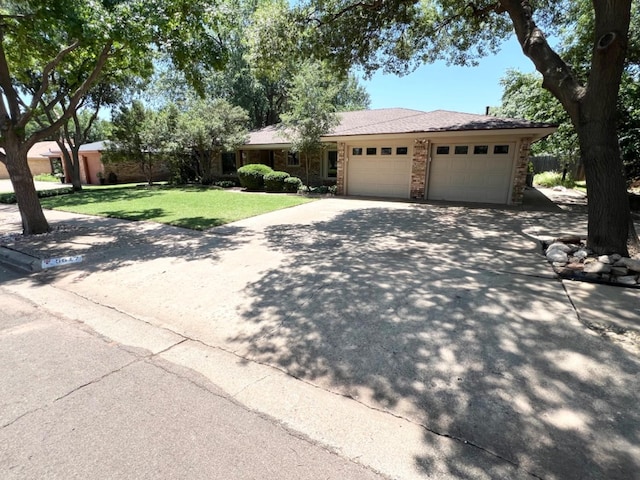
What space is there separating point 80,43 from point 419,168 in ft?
35.2

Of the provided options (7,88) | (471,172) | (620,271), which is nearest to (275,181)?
(471,172)

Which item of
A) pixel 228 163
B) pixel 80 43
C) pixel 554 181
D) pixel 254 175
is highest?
pixel 80 43

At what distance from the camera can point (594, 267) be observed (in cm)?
468

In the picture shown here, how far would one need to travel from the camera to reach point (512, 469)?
72.9 inches

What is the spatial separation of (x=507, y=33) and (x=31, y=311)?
13861 mm

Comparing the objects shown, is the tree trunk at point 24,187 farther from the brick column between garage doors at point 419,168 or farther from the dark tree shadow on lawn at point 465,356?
the brick column between garage doors at point 419,168

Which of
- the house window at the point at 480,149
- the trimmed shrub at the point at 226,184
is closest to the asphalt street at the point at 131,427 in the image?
the house window at the point at 480,149

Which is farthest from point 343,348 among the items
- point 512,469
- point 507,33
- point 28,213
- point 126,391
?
point 507,33

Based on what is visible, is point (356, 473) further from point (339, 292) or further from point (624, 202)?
point (624, 202)

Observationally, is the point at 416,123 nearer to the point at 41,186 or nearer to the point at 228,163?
the point at 228,163

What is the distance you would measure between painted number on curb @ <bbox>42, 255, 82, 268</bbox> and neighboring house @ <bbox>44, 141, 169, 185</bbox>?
1880 centimetres

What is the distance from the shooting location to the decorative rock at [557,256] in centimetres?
523

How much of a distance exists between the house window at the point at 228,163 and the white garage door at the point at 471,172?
1279 cm

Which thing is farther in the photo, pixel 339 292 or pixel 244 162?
pixel 244 162
